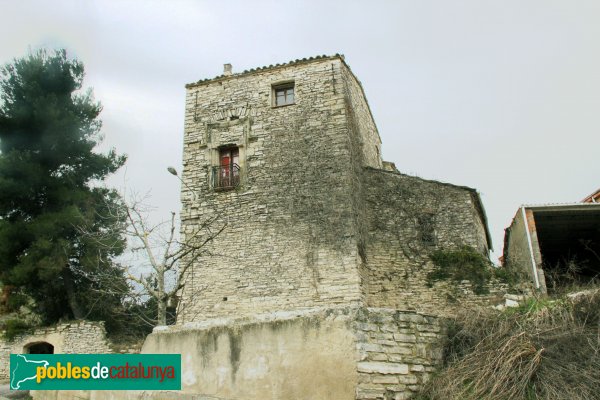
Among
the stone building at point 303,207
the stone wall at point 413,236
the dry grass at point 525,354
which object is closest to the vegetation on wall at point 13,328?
the stone building at point 303,207

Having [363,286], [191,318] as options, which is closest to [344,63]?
[363,286]

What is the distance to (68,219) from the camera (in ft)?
60.5

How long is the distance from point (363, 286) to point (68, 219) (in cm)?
1113

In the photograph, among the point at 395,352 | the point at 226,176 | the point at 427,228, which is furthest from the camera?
the point at 226,176

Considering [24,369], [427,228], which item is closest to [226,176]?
[427,228]

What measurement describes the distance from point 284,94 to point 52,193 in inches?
389

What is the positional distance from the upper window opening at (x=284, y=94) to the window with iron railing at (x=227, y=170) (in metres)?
1.91

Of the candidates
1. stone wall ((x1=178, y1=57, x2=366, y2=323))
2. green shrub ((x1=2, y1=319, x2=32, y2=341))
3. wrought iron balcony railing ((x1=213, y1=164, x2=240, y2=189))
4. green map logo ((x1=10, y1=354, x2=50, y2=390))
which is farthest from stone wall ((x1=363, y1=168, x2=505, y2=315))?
green shrub ((x1=2, y1=319, x2=32, y2=341))

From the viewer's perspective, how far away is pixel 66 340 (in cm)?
1681

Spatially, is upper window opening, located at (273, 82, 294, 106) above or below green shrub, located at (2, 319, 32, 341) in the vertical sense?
above

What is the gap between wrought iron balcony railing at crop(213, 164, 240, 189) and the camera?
1499 centimetres

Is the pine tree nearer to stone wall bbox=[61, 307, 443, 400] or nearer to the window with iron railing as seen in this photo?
the window with iron railing

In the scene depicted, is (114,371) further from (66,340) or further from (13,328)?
(13,328)

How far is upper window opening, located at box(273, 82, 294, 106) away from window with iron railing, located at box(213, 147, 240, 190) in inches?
75.1
